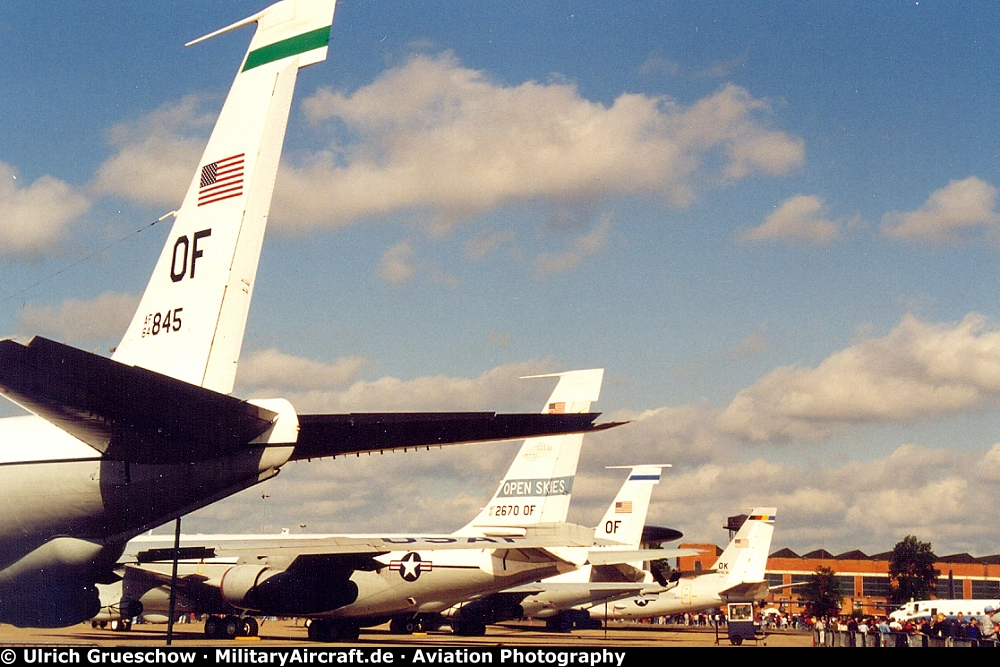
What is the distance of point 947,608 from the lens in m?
60.5

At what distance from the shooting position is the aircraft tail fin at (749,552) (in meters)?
50.0

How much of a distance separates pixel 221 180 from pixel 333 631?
81.2 feet

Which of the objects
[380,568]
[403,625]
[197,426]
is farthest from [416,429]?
[403,625]

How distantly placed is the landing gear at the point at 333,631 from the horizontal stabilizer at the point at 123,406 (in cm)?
2417

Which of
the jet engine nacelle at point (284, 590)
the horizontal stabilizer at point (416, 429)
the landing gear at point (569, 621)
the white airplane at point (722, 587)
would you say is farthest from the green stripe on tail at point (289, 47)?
the white airplane at point (722, 587)

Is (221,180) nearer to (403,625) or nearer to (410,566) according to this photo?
(410,566)

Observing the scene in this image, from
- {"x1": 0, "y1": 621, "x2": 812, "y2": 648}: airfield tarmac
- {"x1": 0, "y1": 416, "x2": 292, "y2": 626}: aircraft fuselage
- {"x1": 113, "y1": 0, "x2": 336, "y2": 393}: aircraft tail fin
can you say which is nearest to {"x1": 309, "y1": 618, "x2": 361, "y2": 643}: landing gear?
{"x1": 0, "y1": 621, "x2": 812, "y2": 648}: airfield tarmac

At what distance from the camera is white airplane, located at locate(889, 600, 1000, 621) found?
58219mm

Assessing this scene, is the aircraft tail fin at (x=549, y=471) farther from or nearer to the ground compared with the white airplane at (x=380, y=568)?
farther from the ground

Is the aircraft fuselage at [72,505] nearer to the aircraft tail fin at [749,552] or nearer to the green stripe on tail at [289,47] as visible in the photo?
the green stripe on tail at [289,47]

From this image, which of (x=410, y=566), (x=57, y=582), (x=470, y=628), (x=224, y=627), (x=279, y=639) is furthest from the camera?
(x=470, y=628)

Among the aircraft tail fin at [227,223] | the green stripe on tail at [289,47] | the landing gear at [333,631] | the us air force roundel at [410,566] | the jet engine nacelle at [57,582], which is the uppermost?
the green stripe on tail at [289,47]

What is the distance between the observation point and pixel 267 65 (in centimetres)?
1138

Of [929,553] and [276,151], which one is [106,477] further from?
[929,553]
